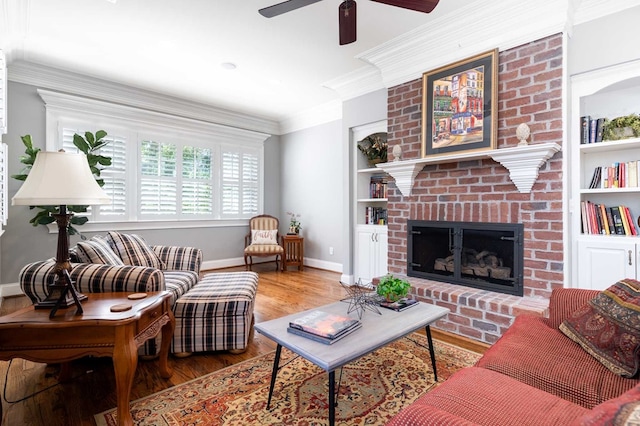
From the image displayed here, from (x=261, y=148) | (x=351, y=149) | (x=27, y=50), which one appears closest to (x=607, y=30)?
(x=351, y=149)

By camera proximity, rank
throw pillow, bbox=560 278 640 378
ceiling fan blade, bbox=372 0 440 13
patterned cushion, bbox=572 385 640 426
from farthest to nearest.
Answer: ceiling fan blade, bbox=372 0 440 13 → throw pillow, bbox=560 278 640 378 → patterned cushion, bbox=572 385 640 426

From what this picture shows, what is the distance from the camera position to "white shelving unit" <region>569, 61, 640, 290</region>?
2.45 metres

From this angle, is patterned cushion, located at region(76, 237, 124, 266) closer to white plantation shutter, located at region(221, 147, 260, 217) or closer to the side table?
the side table

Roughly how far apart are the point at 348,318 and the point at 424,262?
75.4 inches

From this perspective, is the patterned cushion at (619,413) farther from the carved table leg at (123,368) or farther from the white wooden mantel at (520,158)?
the white wooden mantel at (520,158)

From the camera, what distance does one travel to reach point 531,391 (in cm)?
111

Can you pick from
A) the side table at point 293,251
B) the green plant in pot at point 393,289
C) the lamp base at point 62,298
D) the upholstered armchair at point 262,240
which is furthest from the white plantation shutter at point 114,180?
the green plant in pot at point 393,289

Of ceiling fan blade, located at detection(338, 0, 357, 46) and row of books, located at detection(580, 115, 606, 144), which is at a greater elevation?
ceiling fan blade, located at detection(338, 0, 357, 46)

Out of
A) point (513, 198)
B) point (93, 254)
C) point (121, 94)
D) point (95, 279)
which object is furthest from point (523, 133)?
point (121, 94)

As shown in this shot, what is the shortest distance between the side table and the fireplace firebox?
237 centimetres

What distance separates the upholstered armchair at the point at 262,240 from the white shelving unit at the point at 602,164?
3.89 m

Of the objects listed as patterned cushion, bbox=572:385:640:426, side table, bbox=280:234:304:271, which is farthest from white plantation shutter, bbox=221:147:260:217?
patterned cushion, bbox=572:385:640:426

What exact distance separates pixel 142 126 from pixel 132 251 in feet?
8.71

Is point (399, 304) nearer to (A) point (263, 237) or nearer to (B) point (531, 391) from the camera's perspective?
(B) point (531, 391)
